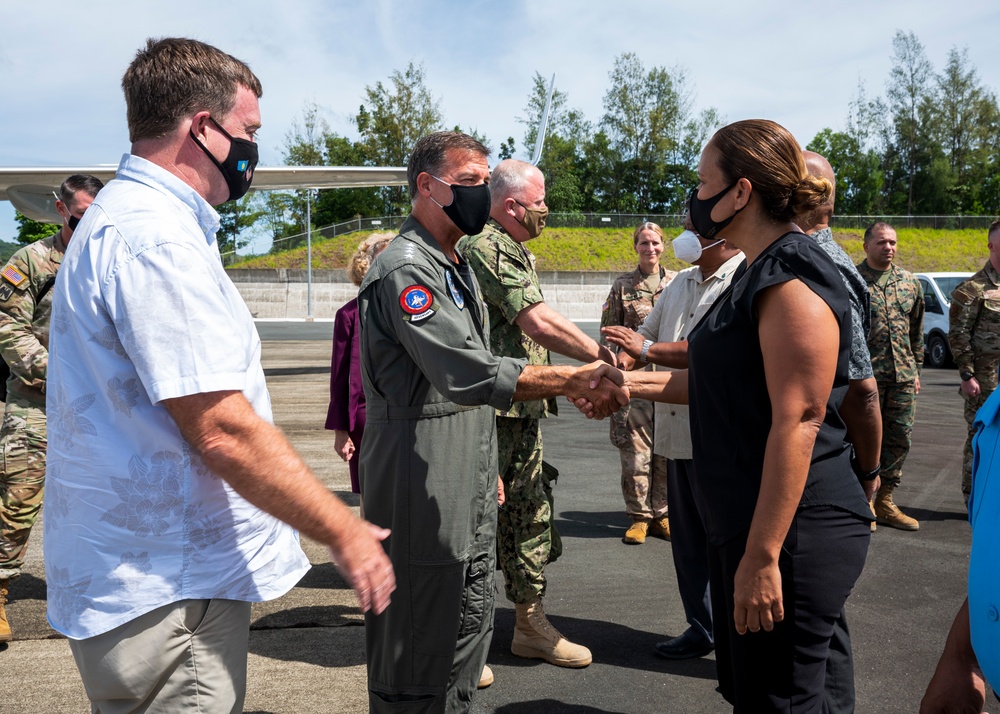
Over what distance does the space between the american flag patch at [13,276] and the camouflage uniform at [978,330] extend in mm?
6662

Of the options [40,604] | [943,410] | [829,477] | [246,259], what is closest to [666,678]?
[829,477]

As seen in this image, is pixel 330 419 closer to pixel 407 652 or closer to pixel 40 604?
pixel 40 604

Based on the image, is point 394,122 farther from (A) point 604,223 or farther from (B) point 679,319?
(B) point 679,319

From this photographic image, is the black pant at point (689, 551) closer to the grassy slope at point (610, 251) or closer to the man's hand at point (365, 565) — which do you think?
the man's hand at point (365, 565)

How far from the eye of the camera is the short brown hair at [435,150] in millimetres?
2971

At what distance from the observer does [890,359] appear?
21.2 feet

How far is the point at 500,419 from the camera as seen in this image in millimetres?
3895

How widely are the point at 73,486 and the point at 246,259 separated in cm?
4630

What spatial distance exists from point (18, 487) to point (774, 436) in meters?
3.95

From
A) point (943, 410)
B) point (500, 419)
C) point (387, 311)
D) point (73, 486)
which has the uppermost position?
point (387, 311)

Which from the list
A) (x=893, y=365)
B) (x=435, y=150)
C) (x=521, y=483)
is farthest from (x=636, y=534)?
(x=435, y=150)

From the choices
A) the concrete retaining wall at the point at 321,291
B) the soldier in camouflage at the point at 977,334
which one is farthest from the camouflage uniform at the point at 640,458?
the concrete retaining wall at the point at 321,291

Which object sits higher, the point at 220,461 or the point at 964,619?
the point at 220,461

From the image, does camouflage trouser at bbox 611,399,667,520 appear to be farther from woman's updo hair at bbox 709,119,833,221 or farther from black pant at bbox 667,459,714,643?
woman's updo hair at bbox 709,119,833,221
